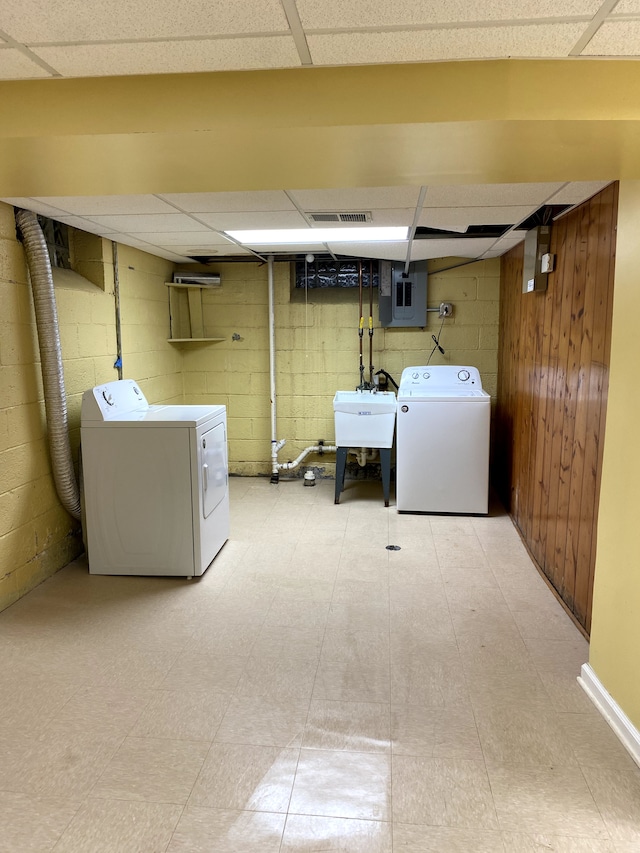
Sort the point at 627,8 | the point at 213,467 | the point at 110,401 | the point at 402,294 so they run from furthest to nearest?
the point at 402,294
the point at 213,467
the point at 110,401
the point at 627,8

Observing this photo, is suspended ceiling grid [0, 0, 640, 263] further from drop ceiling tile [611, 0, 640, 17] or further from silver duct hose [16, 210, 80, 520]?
silver duct hose [16, 210, 80, 520]

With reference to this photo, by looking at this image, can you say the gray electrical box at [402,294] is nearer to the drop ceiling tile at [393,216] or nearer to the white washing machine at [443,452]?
the white washing machine at [443,452]

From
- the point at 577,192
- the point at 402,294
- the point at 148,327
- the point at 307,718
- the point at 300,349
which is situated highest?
the point at 577,192

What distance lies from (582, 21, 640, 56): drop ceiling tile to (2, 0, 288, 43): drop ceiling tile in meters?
0.77

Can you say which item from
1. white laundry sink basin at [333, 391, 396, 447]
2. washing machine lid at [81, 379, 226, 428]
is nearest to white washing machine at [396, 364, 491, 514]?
white laundry sink basin at [333, 391, 396, 447]

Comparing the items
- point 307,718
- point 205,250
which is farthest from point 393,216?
point 307,718

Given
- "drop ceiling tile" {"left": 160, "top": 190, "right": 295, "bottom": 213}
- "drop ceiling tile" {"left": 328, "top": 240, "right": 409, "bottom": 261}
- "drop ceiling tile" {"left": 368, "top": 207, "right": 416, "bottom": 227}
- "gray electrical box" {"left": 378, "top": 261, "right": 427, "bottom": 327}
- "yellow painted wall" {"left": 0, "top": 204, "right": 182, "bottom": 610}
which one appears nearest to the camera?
"drop ceiling tile" {"left": 160, "top": 190, "right": 295, "bottom": 213}

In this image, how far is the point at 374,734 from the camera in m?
2.04

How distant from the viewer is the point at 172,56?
1526 millimetres

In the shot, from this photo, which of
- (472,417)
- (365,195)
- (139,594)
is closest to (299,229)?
(365,195)

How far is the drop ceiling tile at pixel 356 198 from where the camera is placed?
2672 millimetres

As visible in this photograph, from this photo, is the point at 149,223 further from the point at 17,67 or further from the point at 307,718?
the point at 307,718

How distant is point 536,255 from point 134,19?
267cm

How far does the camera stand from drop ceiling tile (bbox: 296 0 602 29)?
1.27 m
